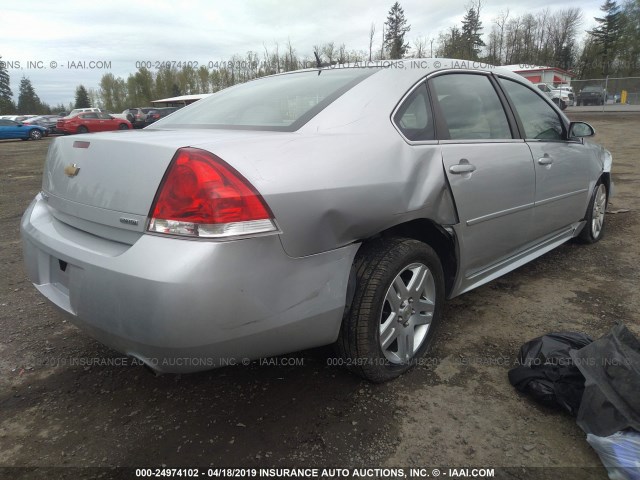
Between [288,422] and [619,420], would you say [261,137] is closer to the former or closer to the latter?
[288,422]

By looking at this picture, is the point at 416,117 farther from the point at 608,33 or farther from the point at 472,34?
the point at 608,33

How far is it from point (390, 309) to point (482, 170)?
3.15 ft

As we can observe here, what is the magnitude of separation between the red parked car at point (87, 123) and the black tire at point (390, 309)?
83.7 feet

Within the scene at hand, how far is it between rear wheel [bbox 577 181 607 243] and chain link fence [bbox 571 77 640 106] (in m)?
30.5

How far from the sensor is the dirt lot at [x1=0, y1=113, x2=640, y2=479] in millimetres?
1777

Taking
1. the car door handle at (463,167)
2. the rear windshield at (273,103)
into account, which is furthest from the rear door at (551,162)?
the rear windshield at (273,103)

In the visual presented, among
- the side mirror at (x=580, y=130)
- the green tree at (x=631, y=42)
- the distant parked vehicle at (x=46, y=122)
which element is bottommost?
the side mirror at (x=580, y=130)

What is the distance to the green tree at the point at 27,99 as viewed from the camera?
6681 cm

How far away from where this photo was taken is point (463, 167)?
7.65ft

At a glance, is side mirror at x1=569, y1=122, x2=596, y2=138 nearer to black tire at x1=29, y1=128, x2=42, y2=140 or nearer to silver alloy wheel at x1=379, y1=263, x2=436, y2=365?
silver alloy wheel at x1=379, y1=263, x2=436, y2=365

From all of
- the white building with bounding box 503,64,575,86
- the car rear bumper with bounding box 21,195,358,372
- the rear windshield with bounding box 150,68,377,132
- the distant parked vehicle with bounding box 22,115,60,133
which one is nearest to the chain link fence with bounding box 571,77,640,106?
the white building with bounding box 503,64,575,86

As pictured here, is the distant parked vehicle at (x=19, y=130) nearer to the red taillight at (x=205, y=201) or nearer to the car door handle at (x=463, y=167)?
the red taillight at (x=205, y=201)

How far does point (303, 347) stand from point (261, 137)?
2.84 feet

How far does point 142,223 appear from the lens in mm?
1574
